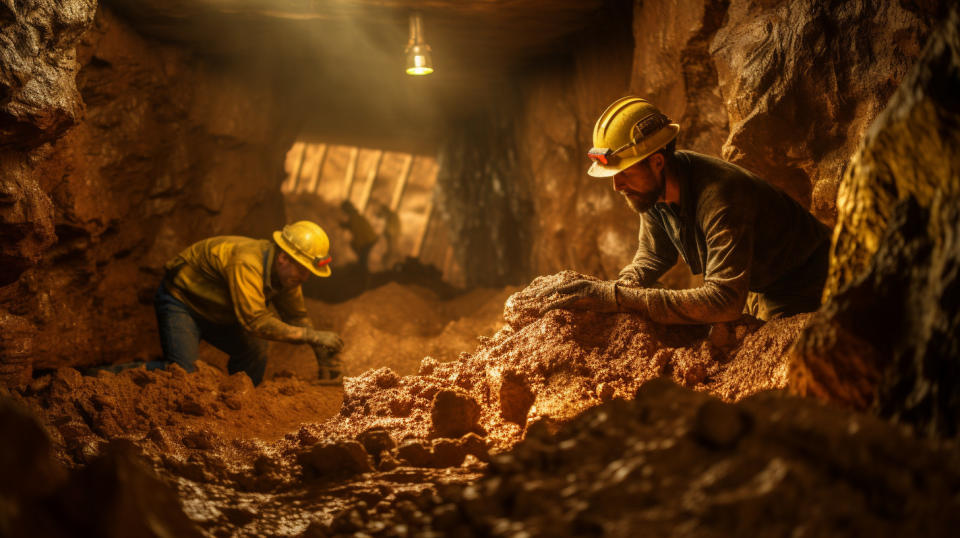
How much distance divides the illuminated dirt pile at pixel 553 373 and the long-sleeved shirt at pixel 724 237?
0.50ft

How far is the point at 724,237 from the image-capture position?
3.00 m

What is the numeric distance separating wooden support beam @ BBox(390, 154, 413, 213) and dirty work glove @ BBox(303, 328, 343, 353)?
29.3 feet

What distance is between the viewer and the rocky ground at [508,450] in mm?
1411

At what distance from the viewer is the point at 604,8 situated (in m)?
5.56

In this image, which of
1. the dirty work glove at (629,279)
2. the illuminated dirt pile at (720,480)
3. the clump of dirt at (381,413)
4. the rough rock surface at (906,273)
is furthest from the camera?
the dirty work glove at (629,279)

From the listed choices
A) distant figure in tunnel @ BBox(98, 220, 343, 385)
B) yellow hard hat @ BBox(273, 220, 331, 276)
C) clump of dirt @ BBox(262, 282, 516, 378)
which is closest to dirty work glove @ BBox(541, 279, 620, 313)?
distant figure in tunnel @ BBox(98, 220, 343, 385)

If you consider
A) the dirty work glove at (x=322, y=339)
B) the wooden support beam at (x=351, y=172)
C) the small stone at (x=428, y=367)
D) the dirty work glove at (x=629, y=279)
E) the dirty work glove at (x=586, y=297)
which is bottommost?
the small stone at (x=428, y=367)

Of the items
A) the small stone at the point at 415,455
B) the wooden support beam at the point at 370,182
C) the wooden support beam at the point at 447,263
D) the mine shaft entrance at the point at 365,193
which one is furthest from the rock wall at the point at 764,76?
the wooden support beam at the point at 370,182

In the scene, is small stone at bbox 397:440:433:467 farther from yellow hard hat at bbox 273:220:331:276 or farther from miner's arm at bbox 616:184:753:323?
yellow hard hat at bbox 273:220:331:276

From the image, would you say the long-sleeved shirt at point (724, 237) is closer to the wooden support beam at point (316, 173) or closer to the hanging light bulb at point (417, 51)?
the hanging light bulb at point (417, 51)

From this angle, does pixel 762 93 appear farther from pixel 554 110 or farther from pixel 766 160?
pixel 554 110

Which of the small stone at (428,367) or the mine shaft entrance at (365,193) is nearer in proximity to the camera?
the small stone at (428,367)

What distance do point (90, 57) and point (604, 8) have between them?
Answer: 381 cm

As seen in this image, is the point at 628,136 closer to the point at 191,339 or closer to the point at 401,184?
the point at 191,339
